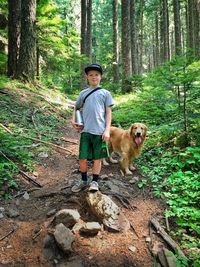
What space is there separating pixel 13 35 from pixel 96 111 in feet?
28.5

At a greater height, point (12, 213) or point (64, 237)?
point (12, 213)

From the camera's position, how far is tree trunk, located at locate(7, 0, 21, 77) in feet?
39.7

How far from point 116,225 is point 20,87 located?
811 cm

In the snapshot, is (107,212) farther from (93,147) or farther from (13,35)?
(13,35)

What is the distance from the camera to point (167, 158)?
6910 mm

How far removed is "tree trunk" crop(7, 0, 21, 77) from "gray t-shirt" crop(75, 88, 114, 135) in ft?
26.2

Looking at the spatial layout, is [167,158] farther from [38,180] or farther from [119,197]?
[38,180]

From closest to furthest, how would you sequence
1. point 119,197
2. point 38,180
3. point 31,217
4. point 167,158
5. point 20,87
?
point 31,217 < point 119,197 < point 38,180 < point 167,158 < point 20,87

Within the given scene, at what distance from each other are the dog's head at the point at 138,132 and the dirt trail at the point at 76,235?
32.8 inches

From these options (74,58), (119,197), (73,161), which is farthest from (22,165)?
(74,58)

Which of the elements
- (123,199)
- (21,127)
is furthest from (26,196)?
(21,127)

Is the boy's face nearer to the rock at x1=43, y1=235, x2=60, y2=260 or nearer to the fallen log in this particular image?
the fallen log

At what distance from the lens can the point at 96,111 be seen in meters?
4.85

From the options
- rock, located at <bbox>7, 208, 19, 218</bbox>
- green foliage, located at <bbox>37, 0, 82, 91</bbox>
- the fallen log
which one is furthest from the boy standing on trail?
green foliage, located at <bbox>37, 0, 82, 91</bbox>
